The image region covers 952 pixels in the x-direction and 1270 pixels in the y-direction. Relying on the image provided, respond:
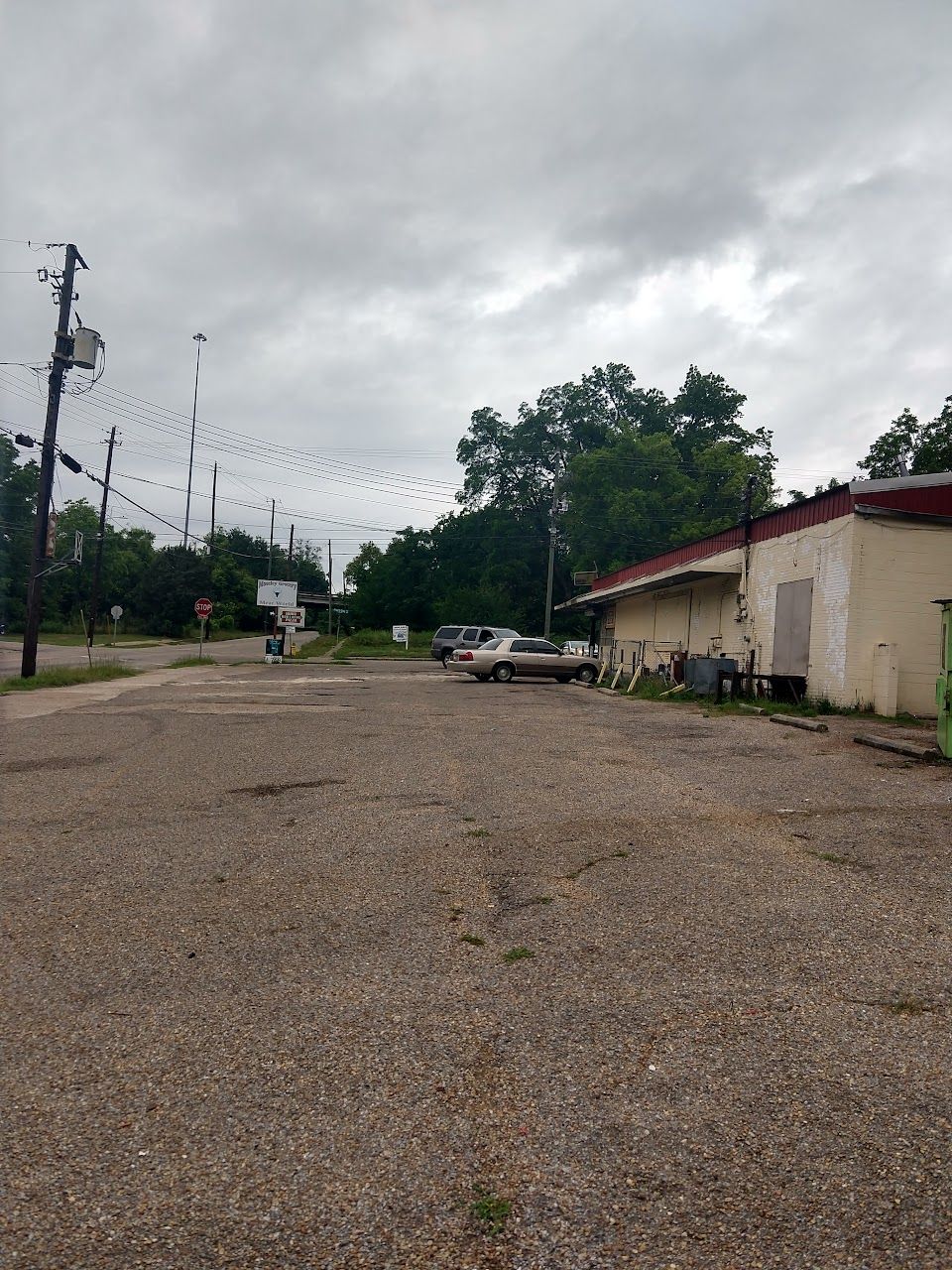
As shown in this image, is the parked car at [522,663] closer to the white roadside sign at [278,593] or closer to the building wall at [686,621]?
the building wall at [686,621]

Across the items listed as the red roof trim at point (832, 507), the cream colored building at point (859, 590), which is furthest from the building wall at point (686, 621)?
the cream colored building at point (859, 590)

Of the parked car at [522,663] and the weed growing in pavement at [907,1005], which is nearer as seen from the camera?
the weed growing in pavement at [907,1005]

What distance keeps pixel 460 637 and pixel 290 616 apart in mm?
8975

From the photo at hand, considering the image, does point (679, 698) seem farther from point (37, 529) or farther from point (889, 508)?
point (37, 529)

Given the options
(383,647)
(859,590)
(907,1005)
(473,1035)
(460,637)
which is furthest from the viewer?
(383,647)

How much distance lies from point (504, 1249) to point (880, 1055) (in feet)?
5.68

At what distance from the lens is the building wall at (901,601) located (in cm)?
1706

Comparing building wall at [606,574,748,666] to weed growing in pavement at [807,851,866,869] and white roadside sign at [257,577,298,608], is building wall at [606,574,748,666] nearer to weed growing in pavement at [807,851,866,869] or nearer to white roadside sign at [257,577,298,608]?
weed growing in pavement at [807,851,866,869]

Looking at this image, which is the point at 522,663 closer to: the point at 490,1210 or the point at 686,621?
the point at 686,621

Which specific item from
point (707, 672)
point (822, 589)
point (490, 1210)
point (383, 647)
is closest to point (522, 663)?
point (707, 672)

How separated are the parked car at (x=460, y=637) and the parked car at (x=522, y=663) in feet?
22.6

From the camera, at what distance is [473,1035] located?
3436 millimetres

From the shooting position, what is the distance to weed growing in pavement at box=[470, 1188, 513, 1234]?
238 centimetres

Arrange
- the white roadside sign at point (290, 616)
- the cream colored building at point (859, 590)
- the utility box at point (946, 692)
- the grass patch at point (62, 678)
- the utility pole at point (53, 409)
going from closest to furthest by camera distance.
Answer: the utility box at point (946, 692) < the cream colored building at point (859, 590) < the grass patch at point (62, 678) < the utility pole at point (53, 409) < the white roadside sign at point (290, 616)
